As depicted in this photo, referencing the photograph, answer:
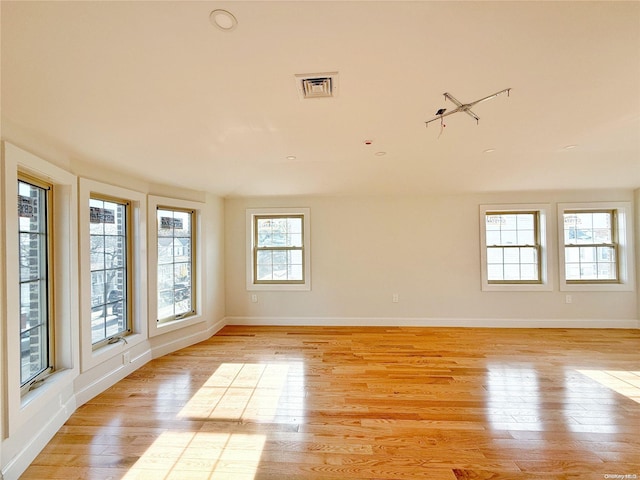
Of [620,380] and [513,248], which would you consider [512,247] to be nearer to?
[513,248]

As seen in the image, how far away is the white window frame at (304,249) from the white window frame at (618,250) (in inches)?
153

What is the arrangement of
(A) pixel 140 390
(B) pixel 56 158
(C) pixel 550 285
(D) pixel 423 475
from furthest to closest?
1. (C) pixel 550 285
2. (A) pixel 140 390
3. (B) pixel 56 158
4. (D) pixel 423 475

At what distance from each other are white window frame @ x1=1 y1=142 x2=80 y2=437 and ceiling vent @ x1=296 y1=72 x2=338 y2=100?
1793mm

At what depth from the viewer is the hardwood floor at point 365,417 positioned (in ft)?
5.43

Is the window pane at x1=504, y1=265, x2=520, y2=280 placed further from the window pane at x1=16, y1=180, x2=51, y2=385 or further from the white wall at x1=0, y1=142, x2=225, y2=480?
the window pane at x1=16, y1=180, x2=51, y2=385

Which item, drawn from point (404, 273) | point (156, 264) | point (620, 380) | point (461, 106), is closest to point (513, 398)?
point (620, 380)

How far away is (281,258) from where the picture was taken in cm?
455

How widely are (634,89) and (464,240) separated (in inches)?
109

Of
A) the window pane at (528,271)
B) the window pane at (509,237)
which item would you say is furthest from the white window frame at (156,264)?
the window pane at (528,271)

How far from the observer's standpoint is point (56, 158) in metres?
2.10

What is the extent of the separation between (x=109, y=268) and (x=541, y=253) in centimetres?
582

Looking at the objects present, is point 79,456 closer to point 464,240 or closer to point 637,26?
point 637,26

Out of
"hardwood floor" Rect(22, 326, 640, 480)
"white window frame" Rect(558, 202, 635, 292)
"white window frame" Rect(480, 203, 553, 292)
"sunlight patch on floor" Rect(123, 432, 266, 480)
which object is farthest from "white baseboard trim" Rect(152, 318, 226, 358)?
"white window frame" Rect(558, 202, 635, 292)

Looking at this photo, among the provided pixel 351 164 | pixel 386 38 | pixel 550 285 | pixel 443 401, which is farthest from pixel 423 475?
pixel 550 285
